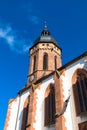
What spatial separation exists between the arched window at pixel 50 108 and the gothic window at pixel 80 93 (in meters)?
3.03

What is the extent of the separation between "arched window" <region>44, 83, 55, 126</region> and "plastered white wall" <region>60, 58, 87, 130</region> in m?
2.11

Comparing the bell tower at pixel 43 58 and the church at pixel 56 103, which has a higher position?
the bell tower at pixel 43 58

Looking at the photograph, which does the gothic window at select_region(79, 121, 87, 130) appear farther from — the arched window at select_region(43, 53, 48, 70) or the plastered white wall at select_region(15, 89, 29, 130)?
the arched window at select_region(43, 53, 48, 70)

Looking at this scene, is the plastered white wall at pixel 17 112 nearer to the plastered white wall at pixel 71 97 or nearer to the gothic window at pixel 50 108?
the gothic window at pixel 50 108

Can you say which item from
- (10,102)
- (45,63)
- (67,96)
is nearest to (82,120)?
(67,96)

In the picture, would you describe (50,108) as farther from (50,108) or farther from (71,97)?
(71,97)

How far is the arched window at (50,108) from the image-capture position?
16859 millimetres

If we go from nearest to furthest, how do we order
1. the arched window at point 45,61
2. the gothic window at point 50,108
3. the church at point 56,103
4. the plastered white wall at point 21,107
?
the church at point 56,103
the gothic window at point 50,108
the plastered white wall at point 21,107
the arched window at point 45,61

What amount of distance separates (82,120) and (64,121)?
4.77 ft

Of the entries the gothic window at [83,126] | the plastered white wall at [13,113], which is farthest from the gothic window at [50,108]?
the plastered white wall at [13,113]

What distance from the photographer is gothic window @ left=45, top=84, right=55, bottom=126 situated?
1684cm

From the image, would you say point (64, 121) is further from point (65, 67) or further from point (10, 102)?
point (10, 102)

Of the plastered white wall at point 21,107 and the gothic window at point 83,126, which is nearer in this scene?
the gothic window at point 83,126

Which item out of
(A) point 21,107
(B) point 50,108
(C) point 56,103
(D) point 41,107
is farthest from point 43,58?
(C) point 56,103
